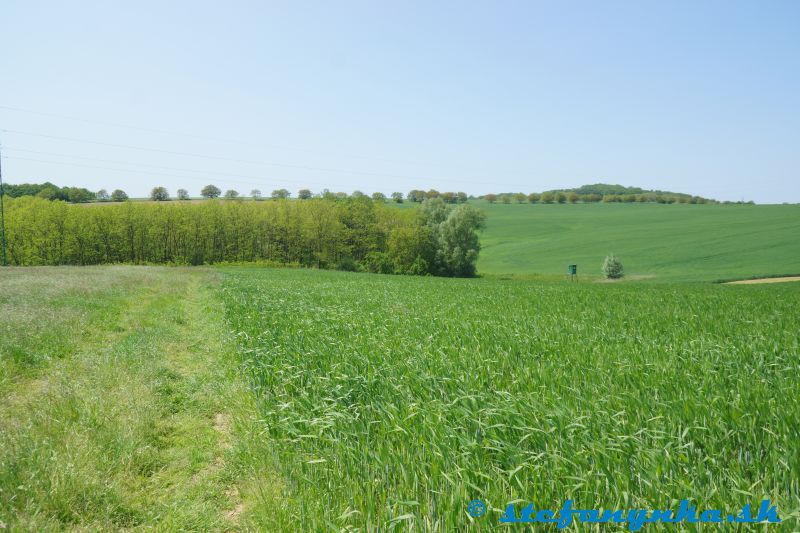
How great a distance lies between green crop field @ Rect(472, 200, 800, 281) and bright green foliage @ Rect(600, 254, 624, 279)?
275 centimetres

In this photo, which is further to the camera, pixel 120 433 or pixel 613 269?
pixel 613 269

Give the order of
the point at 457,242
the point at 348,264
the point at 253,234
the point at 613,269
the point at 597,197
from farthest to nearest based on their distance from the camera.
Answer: the point at 597,197 < the point at 253,234 < the point at 348,264 < the point at 457,242 < the point at 613,269

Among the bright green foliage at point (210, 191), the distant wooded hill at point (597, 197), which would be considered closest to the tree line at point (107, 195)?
the bright green foliage at point (210, 191)

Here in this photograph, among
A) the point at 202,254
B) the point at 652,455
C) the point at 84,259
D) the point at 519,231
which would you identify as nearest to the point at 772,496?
the point at 652,455

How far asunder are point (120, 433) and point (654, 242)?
8326 centimetres

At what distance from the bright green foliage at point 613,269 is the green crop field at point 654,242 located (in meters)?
2.75

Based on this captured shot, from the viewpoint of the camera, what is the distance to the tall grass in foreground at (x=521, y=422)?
9.62 feet

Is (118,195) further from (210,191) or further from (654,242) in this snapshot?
(654,242)

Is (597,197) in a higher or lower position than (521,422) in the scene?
higher

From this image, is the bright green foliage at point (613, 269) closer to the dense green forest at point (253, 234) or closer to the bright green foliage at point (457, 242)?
the bright green foliage at point (457, 242)

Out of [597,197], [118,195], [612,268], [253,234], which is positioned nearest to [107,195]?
[118,195]

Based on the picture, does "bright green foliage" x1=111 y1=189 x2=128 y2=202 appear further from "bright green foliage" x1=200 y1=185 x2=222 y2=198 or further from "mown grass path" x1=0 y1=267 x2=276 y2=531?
"mown grass path" x1=0 y1=267 x2=276 y2=531

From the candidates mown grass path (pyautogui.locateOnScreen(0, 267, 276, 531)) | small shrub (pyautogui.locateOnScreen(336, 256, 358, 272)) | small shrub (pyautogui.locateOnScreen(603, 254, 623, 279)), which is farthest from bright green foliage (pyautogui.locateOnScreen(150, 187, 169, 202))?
mown grass path (pyautogui.locateOnScreen(0, 267, 276, 531))

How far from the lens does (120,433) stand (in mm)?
4879
